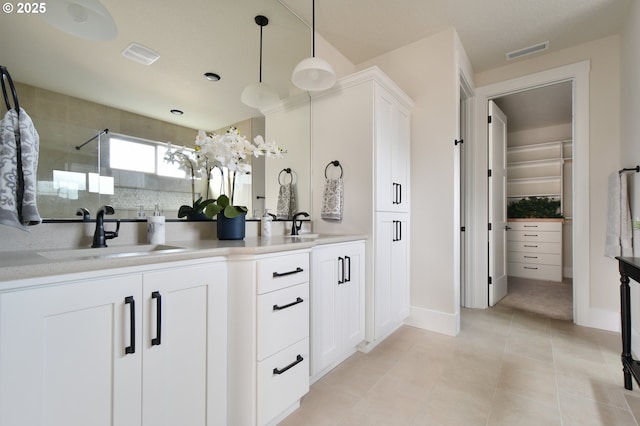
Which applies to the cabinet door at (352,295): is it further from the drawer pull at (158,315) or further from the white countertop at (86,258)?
the drawer pull at (158,315)

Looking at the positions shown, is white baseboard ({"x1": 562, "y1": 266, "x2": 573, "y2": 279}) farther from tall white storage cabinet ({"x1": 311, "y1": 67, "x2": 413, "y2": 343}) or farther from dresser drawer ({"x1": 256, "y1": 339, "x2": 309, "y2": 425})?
dresser drawer ({"x1": 256, "y1": 339, "x2": 309, "y2": 425})

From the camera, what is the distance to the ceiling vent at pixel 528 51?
2873mm

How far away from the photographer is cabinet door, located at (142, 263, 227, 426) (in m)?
1.00

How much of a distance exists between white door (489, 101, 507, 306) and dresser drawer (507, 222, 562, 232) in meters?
1.55

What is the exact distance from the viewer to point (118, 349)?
3.01ft

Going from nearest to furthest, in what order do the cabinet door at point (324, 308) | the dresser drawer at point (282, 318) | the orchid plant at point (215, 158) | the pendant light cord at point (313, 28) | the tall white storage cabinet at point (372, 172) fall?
the dresser drawer at point (282, 318) → the orchid plant at point (215, 158) → the cabinet door at point (324, 308) → the tall white storage cabinet at point (372, 172) → the pendant light cord at point (313, 28)

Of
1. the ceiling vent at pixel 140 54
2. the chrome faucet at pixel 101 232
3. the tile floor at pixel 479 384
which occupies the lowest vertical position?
the tile floor at pixel 479 384

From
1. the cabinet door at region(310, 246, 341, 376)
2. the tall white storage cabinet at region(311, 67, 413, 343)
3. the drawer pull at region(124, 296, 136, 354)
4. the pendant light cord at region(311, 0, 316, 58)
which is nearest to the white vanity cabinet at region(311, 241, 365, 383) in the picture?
the cabinet door at region(310, 246, 341, 376)

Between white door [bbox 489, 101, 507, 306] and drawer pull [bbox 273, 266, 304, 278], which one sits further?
white door [bbox 489, 101, 507, 306]

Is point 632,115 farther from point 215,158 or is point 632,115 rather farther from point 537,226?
point 215,158

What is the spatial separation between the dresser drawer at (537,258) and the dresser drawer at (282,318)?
5.01m

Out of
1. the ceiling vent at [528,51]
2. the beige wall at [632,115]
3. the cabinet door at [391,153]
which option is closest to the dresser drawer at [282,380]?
the cabinet door at [391,153]

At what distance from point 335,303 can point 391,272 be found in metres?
0.78

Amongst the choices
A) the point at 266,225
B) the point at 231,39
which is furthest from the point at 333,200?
A: the point at 231,39
